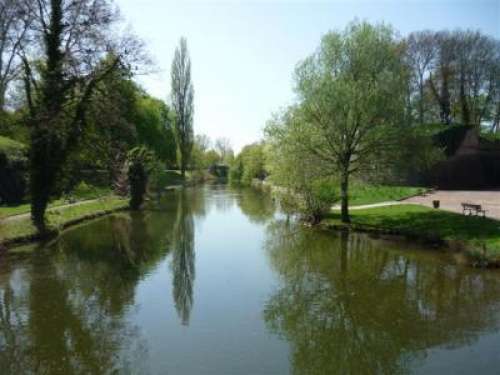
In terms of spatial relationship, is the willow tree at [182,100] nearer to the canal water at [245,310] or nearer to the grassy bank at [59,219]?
the grassy bank at [59,219]

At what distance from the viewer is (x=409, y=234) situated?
18203 mm

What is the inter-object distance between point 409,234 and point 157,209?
62.0 feet

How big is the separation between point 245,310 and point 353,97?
40.5 ft

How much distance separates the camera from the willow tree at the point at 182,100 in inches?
2514

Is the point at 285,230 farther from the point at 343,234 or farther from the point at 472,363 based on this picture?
the point at 472,363

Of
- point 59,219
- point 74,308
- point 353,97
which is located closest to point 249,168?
point 59,219

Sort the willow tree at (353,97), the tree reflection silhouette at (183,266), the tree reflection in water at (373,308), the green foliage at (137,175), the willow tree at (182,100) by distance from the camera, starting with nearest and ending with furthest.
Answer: the tree reflection in water at (373,308) → the tree reflection silhouette at (183,266) → the willow tree at (353,97) → the green foliage at (137,175) → the willow tree at (182,100)

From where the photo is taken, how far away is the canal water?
24.7 ft

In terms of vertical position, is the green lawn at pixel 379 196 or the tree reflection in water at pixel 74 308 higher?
the green lawn at pixel 379 196

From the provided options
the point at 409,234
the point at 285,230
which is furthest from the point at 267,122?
the point at 409,234

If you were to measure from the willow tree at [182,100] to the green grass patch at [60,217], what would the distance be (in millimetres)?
33649

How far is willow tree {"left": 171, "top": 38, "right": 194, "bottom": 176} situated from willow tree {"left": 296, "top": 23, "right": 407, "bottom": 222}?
46.1 m

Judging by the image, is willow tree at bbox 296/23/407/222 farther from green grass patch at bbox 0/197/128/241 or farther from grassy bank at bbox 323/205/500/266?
green grass patch at bbox 0/197/128/241

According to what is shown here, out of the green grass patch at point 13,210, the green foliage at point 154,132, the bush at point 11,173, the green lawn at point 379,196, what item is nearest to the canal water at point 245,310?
the green grass patch at point 13,210
